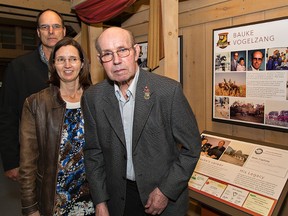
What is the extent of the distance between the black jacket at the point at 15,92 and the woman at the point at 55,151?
1.35 feet

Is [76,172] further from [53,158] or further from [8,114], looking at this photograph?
[8,114]

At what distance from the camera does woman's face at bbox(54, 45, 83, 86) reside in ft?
4.92

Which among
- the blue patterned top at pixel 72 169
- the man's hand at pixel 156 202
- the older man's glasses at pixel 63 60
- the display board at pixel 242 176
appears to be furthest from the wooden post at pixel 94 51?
the man's hand at pixel 156 202

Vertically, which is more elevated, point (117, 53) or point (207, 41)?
point (207, 41)

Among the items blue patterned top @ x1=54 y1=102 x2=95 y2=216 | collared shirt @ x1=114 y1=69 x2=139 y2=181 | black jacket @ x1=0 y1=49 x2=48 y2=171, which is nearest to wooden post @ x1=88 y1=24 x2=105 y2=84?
black jacket @ x1=0 y1=49 x2=48 y2=171

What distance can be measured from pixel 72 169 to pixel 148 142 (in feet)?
1.56

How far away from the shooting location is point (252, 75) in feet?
7.22

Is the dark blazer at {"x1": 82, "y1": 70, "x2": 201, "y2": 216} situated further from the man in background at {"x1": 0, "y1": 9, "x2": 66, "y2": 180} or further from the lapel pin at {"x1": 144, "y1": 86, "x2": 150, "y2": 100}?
the man in background at {"x1": 0, "y1": 9, "x2": 66, "y2": 180}

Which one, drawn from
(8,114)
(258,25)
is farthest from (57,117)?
(258,25)

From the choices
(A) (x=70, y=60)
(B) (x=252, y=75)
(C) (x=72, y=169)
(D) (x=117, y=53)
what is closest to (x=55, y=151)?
(C) (x=72, y=169)

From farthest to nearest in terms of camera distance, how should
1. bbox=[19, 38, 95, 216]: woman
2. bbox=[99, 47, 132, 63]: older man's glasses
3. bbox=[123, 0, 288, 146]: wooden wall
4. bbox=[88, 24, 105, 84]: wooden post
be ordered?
bbox=[88, 24, 105, 84]: wooden post
bbox=[123, 0, 288, 146]: wooden wall
bbox=[19, 38, 95, 216]: woman
bbox=[99, 47, 132, 63]: older man's glasses

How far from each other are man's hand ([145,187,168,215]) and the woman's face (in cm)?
77

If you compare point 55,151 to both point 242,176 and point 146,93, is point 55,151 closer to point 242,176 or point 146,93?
point 146,93

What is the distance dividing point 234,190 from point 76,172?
1.15 meters
